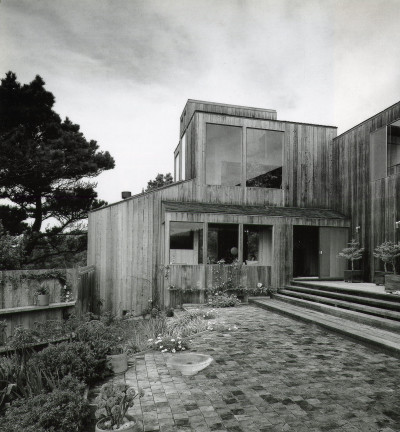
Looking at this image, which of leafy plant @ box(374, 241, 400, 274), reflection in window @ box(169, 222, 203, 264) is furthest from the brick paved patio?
reflection in window @ box(169, 222, 203, 264)

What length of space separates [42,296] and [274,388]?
5.21m

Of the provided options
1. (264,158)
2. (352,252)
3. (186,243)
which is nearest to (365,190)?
(352,252)

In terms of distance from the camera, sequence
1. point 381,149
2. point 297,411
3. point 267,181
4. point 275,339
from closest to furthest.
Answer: point 297,411, point 275,339, point 381,149, point 267,181

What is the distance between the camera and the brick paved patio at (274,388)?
3264mm

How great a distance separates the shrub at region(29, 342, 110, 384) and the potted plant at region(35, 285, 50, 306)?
9.53 ft

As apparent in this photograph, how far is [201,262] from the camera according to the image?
10828 millimetres

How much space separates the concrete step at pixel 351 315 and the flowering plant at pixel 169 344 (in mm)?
3877

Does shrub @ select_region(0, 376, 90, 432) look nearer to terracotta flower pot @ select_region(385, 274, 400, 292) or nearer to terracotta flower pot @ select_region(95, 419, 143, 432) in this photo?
terracotta flower pot @ select_region(95, 419, 143, 432)

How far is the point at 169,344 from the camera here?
573 centimetres

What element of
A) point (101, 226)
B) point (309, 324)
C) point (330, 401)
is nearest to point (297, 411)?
point (330, 401)

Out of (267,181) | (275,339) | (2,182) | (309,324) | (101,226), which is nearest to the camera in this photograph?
(275,339)

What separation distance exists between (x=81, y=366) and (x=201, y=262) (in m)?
6.84

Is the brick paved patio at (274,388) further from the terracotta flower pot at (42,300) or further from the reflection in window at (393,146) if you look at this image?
the reflection in window at (393,146)

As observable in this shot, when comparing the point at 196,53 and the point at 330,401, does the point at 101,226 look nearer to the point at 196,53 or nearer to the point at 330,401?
the point at 196,53
